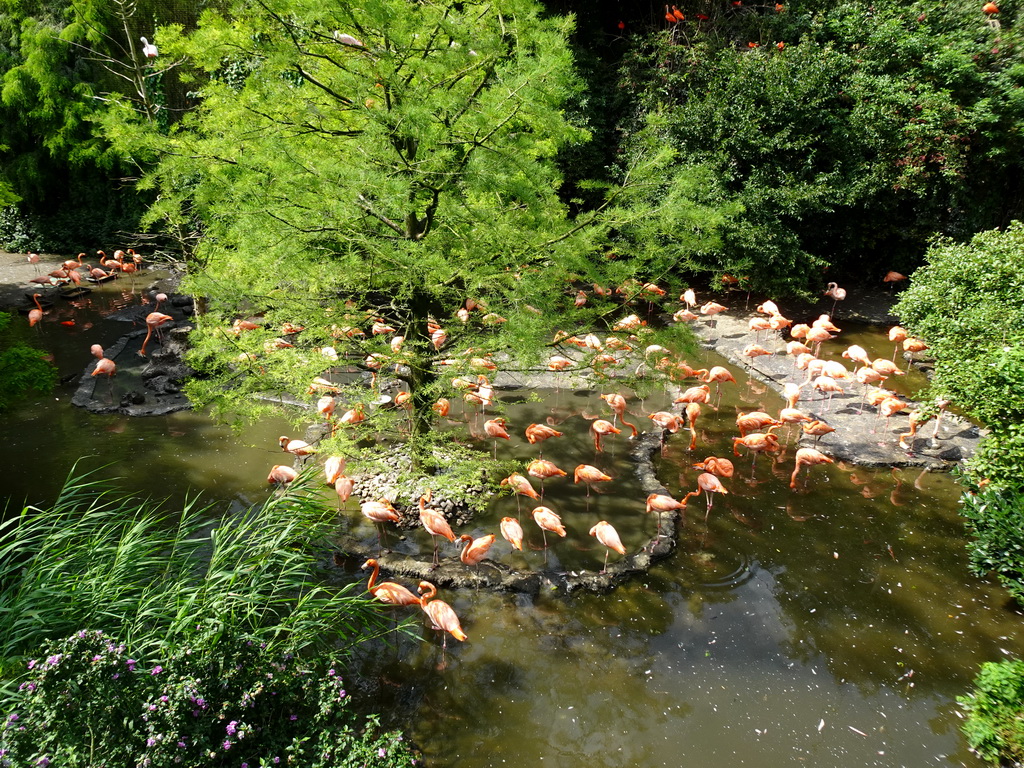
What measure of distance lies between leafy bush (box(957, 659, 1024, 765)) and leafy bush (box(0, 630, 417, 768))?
300cm

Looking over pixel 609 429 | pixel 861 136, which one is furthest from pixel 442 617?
pixel 861 136

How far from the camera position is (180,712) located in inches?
99.3

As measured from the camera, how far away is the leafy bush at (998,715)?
3.10m

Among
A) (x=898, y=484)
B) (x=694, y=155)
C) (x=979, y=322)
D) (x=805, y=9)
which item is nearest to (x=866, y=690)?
(x=898, y=484)

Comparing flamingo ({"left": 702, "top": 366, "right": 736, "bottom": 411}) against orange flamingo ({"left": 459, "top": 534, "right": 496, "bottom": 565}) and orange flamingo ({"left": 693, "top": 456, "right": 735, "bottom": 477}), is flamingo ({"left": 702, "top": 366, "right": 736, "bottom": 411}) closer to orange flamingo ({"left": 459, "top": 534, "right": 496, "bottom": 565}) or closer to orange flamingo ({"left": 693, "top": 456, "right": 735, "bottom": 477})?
orange flamingo ({"left": 693, "top": 456, "right": 735, "bottom": 477})

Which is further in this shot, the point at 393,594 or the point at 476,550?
the point at 476,550

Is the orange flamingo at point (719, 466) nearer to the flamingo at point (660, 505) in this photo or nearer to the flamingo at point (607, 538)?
the flamingo at point (660, 505)

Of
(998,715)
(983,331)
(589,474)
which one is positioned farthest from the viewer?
(983,331)

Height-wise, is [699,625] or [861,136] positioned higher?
[861,136]

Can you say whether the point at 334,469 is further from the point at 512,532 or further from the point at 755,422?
the point at 755,422

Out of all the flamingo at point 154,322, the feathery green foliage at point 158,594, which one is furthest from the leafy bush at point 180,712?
the flamingo at point 154,322

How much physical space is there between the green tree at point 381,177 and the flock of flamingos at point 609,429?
497 mm

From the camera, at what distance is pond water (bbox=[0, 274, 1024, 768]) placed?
336 centimetres

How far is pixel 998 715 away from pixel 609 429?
336 centimetres
